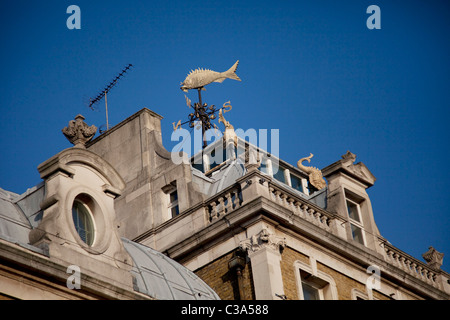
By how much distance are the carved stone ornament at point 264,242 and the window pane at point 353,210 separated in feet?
17.8

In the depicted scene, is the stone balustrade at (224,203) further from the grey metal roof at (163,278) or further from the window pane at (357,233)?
the window pane at (357,233)

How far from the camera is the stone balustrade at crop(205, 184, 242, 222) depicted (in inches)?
1462

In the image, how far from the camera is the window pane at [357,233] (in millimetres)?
39750

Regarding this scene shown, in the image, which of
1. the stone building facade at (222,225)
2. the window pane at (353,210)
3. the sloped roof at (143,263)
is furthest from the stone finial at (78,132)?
the window pane at (353,210)

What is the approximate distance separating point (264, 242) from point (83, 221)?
7852 mm

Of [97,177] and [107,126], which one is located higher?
[107,126]

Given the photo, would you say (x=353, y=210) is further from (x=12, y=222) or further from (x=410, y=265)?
(x=12, y=222)

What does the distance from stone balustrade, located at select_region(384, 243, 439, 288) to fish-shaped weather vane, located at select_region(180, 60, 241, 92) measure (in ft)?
34.8

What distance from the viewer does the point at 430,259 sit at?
42750mm

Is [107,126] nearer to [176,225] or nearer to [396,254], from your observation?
[176,225]
